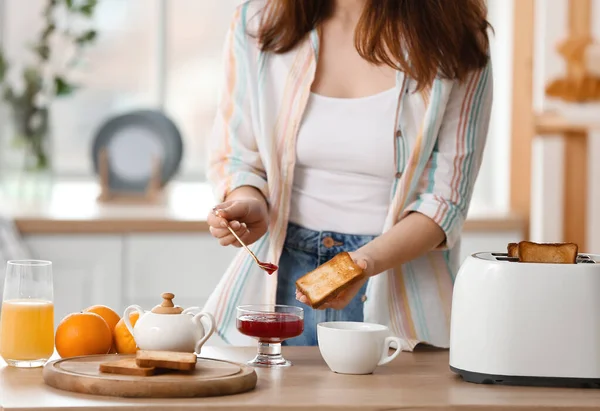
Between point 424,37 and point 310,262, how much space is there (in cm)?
45

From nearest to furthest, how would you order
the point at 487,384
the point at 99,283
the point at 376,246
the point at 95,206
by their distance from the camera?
the point at 487,384 < the point at 376,246 < the point at 99,283 < the point at 95,206

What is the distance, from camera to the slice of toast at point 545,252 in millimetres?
1343

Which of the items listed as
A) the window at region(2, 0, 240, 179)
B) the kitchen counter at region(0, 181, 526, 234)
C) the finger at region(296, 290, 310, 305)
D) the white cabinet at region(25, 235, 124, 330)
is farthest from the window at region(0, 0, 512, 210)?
the finger at region(296, 290, 310, 305)

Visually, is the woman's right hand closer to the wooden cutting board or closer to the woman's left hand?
the woman's left hand

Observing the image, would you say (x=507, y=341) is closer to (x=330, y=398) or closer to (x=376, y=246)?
(x=330, y=398)

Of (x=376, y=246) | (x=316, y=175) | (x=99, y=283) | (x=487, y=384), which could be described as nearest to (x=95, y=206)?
(x=99, y=283)

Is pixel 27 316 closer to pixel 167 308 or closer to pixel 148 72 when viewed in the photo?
pixel 167 308

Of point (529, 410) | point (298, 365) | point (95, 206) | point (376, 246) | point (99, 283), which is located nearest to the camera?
point (529, 410)


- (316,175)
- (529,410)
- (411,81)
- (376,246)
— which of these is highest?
(411,81)

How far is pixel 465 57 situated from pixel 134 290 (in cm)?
152

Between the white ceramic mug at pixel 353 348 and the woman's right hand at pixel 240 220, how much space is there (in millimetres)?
259

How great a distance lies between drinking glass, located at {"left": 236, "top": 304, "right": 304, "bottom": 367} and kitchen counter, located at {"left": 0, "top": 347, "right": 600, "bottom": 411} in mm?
37

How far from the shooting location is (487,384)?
1328 millimetres

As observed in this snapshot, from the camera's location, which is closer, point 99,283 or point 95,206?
point 99,283
